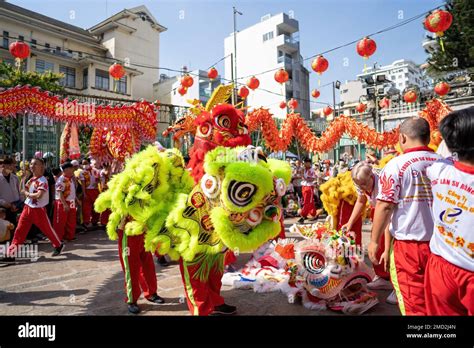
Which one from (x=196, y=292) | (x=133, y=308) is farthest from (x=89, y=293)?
(x=196, y=292)

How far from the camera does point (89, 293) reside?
3.31 metres

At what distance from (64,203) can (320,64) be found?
21.8ft

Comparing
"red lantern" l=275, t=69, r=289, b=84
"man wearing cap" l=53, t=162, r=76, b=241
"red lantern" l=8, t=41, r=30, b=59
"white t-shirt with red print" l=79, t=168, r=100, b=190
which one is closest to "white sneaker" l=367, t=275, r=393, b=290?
"man wearing cap" l=53, t=162, r=76, b=241

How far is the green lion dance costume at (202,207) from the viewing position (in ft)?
7.13

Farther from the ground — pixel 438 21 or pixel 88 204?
pixel 438 21

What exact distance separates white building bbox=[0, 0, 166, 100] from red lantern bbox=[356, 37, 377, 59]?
1771 centimetres

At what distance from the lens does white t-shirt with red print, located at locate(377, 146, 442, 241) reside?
1887mm

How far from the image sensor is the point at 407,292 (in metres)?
1.83

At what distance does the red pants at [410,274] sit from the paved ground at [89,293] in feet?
3.22

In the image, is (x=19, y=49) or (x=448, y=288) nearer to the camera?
(x=448, y=288)

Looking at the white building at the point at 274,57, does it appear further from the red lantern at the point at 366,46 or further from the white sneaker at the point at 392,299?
the white sneaker at the point at 392,299

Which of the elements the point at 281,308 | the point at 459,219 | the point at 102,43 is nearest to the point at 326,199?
the point at 281,308

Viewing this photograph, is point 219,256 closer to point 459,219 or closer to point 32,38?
point 459,219

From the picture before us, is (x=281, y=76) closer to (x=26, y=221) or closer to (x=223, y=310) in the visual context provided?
(x=26, y=221)
